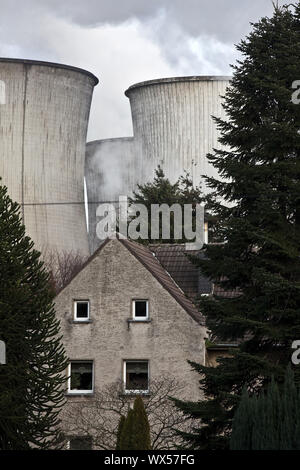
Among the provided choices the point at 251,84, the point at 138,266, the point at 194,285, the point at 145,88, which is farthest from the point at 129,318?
the point at 145,88

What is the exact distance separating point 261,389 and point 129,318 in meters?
12.8

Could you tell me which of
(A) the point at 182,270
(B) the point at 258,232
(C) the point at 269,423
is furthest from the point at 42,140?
(C) the point at 269,423

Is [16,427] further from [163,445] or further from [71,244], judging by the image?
[71,244]

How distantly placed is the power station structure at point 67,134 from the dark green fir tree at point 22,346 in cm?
3968

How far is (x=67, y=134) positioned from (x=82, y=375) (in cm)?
3509

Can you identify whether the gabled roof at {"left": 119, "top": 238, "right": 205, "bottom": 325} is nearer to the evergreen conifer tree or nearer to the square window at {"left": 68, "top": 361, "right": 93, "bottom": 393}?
the square window at {"left": 68, "top": 361, "right": 93, "bottom": 393}

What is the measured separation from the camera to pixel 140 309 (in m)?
29.0

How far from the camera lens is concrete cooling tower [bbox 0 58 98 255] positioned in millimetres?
59875

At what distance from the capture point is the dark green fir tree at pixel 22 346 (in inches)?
768

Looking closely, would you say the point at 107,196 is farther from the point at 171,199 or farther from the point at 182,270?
the point at 182,270

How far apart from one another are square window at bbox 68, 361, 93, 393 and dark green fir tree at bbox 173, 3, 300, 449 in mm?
11174

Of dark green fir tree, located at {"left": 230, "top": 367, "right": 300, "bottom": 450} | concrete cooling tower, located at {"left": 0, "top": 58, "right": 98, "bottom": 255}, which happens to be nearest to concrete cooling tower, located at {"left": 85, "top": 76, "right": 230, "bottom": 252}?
concrete cooling tower, located at {"left": 0, "top": 58, "right": 98, "bottom": 255}

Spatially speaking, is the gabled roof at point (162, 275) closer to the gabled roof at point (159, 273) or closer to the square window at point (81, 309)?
the gabled roof at point (159, 273)

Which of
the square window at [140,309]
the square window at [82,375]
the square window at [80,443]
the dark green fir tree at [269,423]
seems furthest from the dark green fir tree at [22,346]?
the square window at [140,309]
